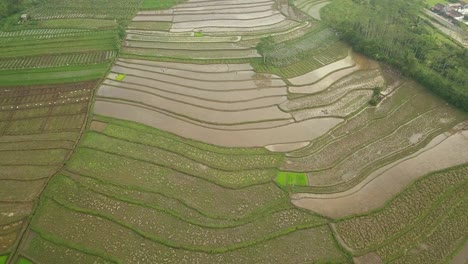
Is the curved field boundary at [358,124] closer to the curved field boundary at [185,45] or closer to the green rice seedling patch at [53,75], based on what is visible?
the curved field boundary at [185,45]

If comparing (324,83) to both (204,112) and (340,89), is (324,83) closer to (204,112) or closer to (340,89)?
(340,89)

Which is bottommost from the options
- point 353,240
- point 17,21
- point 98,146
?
point 353,240

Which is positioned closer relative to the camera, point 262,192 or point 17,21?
point 262,192

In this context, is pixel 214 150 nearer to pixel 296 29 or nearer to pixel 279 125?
pixel 279 125

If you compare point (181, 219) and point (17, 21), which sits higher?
point (17, 21)

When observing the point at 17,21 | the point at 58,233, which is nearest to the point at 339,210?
the point at 58,233

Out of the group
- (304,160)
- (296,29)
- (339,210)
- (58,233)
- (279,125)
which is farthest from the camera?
(296,29)
